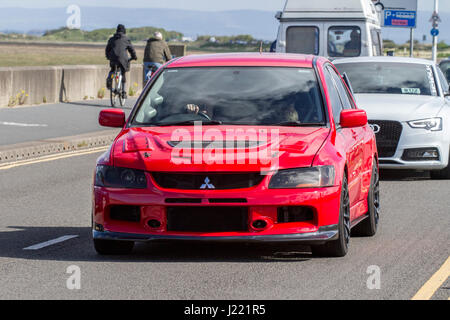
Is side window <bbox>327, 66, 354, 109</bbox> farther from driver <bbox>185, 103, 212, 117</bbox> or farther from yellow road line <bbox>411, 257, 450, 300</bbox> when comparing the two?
yellow road line <bbox>411, 257, 450, 300</bbox>

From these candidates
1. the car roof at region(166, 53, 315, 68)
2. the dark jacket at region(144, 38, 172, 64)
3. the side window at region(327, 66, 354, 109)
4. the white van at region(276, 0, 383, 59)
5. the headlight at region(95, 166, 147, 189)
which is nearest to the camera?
the headlight at region(95, 166, 147, 189)

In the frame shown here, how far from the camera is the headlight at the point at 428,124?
46.1 feet

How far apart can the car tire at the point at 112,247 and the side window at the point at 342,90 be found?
2378 millimetres

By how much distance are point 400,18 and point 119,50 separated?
83.7 feet

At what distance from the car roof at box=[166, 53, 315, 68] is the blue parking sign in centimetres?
4075

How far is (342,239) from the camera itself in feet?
26.9

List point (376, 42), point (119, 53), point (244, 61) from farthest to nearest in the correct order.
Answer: point (376, 42)
point (119, 53)
point (244, 61)

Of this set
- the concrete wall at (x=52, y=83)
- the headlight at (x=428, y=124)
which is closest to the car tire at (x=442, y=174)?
the headlight at (x=428, y=124)

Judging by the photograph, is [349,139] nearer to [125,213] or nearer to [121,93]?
[125,213]

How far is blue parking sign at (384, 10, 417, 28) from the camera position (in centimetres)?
4934

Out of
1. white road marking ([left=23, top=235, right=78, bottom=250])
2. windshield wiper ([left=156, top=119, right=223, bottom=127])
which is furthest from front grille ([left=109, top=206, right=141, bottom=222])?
white road marking ([left=23, top=235, right=78, bottom=250])

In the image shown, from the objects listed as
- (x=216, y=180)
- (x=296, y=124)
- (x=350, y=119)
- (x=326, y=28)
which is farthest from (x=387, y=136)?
(x=326, y=28)

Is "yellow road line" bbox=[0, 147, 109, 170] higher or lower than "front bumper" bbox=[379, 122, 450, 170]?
lower

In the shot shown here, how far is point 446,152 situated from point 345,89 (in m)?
4.47
